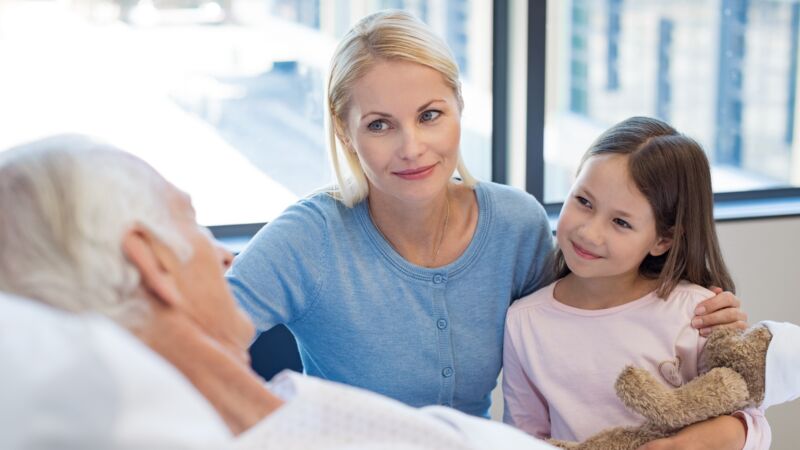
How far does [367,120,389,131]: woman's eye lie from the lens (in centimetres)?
182

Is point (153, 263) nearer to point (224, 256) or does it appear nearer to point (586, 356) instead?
point (224, 256)

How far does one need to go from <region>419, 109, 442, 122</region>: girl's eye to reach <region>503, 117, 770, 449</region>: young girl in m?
0.29

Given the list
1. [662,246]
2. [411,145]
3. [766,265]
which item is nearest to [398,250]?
[411,145]

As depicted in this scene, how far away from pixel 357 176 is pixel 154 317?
3.05ft

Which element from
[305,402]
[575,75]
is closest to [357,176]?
[305,402]

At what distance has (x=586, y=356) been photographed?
185 cm

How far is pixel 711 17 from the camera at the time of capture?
→ 296cm

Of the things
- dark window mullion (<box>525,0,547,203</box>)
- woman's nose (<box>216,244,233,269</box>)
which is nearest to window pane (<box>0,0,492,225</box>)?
dark window mullion (<box>525,0,547,203</box>)

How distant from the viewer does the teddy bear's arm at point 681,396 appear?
1632mm

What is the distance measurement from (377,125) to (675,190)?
1.79ft

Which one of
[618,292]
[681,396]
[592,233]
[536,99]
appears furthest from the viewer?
[536,99]

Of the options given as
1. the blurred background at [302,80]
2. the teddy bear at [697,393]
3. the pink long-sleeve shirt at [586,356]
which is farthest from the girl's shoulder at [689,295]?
the blurred background at [302,80]

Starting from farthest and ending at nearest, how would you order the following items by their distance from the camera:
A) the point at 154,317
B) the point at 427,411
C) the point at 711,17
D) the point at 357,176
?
1. the point at 711,17
2. the point at 357,176
3. the point at 427,411
4. the point at 154,317

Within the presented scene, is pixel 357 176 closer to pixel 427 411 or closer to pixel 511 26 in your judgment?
pixel 427 411
